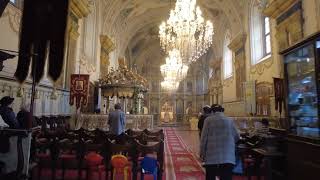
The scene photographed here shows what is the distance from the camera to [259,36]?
14.1m

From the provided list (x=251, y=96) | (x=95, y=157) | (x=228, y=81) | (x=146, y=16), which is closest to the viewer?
(x=95, y=157)

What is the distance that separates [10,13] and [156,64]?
86.7ft

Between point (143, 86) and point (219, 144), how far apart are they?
36.0ft

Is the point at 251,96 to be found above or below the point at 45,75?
above

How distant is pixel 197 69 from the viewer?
32.2 meters

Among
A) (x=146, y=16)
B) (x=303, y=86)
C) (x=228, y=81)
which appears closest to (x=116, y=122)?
(x=303, y=86)

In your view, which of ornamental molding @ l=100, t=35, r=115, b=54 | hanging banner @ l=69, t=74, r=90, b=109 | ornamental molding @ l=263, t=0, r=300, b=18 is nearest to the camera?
hanging banner @ l=69, t=74, r=90, b=109

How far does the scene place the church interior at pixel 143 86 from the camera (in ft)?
9.20

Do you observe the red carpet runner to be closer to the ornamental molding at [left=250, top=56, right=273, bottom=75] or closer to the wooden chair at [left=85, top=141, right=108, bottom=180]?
the wooden chair at [left=85, top=141, right=108, bottom=180]

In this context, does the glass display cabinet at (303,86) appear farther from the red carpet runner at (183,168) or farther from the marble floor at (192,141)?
the marble floor at (192,141)

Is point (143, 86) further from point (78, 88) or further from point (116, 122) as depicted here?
point (116, 122)

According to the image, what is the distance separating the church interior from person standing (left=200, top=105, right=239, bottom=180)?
82 mm

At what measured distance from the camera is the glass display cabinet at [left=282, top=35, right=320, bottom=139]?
10.7 ft

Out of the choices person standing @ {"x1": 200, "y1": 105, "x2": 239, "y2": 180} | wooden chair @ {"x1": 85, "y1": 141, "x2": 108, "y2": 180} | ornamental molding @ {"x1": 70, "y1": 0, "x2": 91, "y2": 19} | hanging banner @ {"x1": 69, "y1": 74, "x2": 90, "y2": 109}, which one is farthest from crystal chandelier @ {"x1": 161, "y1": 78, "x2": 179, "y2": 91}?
person standing @ {"x1": 200, "y1": 105, "x2": 239, "y2": 180}
